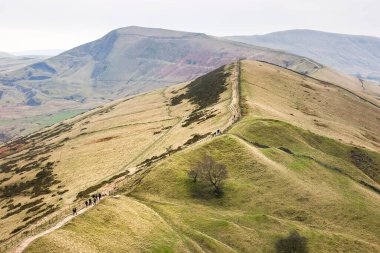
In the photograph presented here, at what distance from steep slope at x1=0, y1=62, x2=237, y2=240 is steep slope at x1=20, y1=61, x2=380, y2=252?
600 inches

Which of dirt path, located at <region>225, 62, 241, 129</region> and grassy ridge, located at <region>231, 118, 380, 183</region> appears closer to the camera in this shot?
grassy ridge, located at <region>231, 118, 380, 183</region>

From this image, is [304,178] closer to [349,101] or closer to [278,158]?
[278,158]

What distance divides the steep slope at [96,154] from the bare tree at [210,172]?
70.4 ft

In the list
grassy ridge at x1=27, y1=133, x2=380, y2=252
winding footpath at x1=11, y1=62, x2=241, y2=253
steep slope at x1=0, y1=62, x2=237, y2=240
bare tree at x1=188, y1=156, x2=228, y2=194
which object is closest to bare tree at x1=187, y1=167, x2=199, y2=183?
bare tree at x1=188, y1=156, x2=228, y2=194

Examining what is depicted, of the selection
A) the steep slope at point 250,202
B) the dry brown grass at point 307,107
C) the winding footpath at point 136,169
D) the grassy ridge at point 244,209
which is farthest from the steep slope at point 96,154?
the grassy ridge at point 244,209

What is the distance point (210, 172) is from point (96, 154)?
59.6 m

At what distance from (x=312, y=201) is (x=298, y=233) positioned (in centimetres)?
954

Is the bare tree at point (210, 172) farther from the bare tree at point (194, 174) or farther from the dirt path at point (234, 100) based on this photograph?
the dirt path at point (234, 100)

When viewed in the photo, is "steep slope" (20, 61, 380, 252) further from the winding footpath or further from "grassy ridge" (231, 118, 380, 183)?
the winding footpath

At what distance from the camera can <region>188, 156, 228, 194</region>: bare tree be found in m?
66.6

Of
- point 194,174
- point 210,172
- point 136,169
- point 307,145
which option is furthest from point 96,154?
point 307,145

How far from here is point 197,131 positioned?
10200cm

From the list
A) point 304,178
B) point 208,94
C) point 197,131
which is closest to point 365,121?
point 208,94

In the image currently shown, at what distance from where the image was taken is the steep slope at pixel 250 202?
49.6 meters
